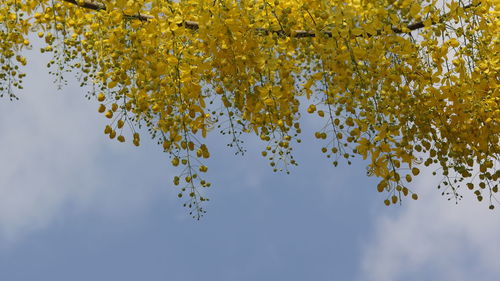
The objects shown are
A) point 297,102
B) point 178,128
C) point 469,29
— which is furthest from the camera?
point 469,29

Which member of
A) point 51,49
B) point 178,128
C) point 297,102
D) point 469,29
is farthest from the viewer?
point 51,49

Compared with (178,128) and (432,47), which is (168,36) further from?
(432,47)

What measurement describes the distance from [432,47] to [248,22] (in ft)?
3.58

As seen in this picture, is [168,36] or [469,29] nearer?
[168,36]

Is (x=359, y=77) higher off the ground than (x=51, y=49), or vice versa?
(x=51, y=49)

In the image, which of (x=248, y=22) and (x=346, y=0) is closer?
(x=248, y=22)

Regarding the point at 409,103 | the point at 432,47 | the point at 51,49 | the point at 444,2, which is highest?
the point at 51,49

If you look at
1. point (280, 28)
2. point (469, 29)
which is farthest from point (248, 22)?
point (469, 29)

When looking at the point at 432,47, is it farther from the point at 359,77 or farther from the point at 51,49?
the point at 51,49

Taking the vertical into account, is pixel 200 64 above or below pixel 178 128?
above

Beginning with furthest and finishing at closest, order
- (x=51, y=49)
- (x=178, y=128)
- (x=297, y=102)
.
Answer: (x=51, y=49) < (x=297, y=102) < (x=178, y=128)

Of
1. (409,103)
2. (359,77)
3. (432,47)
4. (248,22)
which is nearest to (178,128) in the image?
(248,22)

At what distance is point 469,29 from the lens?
4176 millimetres

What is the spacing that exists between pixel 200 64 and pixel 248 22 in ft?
1.12
